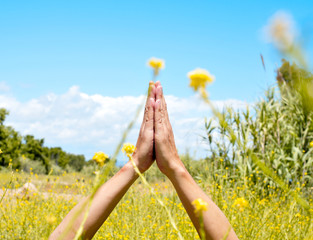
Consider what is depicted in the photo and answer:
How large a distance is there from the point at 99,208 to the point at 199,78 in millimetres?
1255

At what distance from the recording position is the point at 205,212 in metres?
1.58

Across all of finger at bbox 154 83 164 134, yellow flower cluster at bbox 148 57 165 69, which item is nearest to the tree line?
finger at bbox 154 83 164 134

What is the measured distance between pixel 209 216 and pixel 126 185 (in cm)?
52

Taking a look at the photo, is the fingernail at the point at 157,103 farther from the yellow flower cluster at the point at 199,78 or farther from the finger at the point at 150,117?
the yellow flower cluster at the point at 199,78

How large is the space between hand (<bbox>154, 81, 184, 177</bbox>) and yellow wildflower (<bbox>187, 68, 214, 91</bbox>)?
4.37ft

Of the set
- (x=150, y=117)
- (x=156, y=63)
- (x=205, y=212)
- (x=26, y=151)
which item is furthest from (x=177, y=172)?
(x=26, y=151)

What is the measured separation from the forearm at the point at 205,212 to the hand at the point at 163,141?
68 mm

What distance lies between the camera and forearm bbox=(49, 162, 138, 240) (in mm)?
1676

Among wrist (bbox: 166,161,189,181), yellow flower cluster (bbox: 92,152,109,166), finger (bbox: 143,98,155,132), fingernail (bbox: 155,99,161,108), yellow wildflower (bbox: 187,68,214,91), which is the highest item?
fingernail (bbox: 155,99,161,108)

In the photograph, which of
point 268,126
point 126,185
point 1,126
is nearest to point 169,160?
point 126,185

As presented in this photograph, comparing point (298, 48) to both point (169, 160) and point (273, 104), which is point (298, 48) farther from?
point (273, 104)

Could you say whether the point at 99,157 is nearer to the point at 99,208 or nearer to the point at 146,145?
the point at 99,208

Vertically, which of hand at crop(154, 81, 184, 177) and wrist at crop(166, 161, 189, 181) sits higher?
hand at crop(154, 81, 184, 177)

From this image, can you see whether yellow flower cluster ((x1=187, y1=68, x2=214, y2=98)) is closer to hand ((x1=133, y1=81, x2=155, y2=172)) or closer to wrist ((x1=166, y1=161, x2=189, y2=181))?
wrist ((x1=166, y1=161, x2=189, y2=181))
